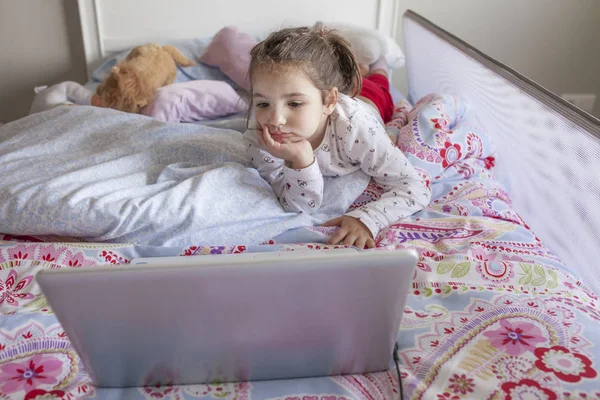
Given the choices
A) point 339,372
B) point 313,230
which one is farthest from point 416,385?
point 313,230

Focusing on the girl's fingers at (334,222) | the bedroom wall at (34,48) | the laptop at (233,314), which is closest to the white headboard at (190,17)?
the bedroom wall at (34,48)

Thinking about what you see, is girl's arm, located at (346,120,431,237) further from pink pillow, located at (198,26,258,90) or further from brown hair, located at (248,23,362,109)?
pink pillow, located at (198,26,258,90)

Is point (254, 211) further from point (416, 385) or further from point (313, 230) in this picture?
point (416, 385)

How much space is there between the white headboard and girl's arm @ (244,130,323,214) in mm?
1160

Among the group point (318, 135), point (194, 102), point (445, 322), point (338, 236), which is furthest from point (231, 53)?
point (445, 322)

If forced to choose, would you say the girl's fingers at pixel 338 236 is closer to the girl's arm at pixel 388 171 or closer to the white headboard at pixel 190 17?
the girl's arm at pixel 388 171

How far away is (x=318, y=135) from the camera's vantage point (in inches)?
45.3

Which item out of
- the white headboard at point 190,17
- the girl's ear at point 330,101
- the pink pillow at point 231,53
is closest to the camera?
the girl's ear at point 330,101

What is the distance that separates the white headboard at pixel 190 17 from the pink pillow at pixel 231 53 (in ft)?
0.89

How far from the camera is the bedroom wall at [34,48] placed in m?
2.23

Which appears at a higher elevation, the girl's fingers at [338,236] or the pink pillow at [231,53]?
the pink pillow at [231,53]

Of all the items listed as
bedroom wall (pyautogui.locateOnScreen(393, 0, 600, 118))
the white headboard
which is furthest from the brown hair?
bedroom wall (pyautogui.locateOnScreen(393, 0, 600, 118))

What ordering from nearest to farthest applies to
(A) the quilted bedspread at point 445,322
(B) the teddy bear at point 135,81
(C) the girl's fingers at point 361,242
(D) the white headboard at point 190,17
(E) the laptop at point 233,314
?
(E) the laptop at point 233,314, (A) the quilted bedspread at point 445,322, (C) the girl's fingers at point 361,242, (B) the teddy bear at point 135,81, (D) the white headboard at point 190,17

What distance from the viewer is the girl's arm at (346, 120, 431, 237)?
108 centimetres
